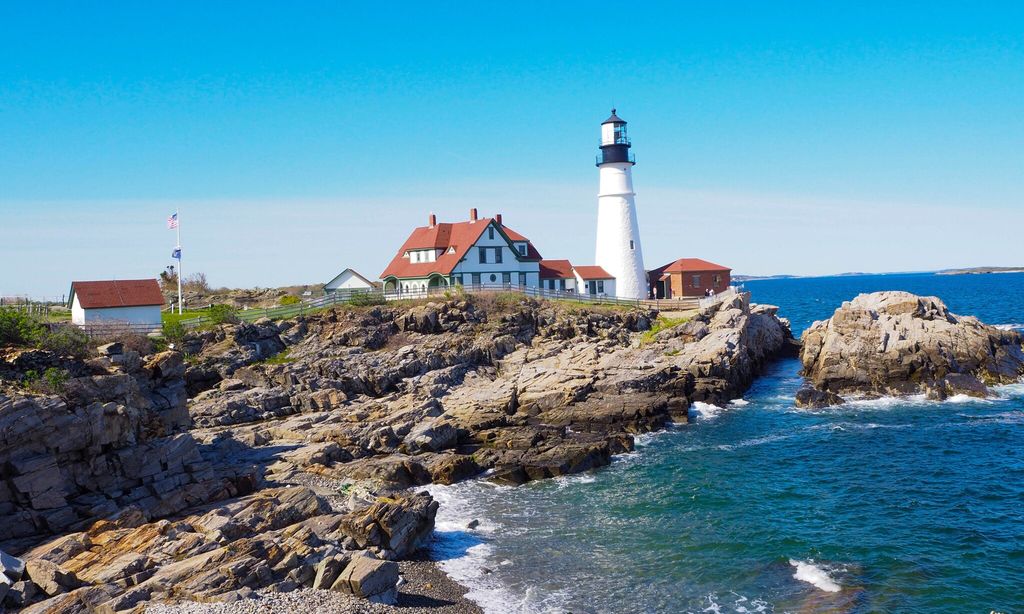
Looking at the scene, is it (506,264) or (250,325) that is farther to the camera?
(506,264)

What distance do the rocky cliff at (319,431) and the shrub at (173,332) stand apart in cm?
127

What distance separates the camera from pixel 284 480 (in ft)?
90.3

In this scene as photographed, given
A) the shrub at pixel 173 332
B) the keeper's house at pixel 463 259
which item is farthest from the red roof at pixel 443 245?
the shrub at pixel 173 332

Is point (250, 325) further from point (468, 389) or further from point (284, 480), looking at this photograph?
point (284, 480)

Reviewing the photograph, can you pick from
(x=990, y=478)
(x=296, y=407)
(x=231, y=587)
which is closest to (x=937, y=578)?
(x=990, y=478)

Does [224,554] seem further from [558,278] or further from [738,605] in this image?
[558,278]

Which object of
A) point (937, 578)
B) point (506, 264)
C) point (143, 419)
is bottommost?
point (937, 578)

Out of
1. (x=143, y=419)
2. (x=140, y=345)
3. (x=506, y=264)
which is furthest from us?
(x=506, y=264)

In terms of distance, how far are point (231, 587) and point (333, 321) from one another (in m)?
31.2

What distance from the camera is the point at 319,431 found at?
107 ft

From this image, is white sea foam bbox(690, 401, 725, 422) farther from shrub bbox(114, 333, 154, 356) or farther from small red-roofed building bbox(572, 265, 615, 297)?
shrub bbox(114, 333, 154, 356)

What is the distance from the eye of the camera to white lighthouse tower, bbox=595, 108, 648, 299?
59000 millimetres

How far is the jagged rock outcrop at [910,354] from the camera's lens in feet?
139

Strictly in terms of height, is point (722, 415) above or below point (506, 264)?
below
